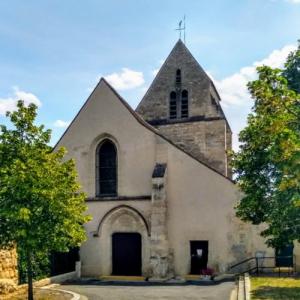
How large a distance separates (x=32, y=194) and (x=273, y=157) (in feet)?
24.2

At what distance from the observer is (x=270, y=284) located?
52.8 ft

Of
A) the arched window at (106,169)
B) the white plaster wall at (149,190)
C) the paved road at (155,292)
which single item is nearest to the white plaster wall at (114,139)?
the white plaster wall at (149,190)

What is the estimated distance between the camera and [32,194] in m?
12.7

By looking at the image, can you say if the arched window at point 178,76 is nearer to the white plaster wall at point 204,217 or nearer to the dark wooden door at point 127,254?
the white plaster wall at point 204,217

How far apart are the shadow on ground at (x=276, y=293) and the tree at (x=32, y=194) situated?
20.7ft

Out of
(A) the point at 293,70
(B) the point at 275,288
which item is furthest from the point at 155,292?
(A) the point at 293,70

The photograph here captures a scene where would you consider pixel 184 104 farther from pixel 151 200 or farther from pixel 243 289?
Answer: pixel 243 289

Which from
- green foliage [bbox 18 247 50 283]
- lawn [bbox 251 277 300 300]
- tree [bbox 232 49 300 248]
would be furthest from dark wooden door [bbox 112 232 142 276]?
tree [bbox 232 49 300 248]

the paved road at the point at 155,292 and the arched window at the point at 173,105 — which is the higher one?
the arched window at the point at 173,105

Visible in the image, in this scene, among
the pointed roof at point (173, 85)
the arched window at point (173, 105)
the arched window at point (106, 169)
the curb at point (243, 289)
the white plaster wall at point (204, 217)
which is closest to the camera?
the curb at point (243, 289)

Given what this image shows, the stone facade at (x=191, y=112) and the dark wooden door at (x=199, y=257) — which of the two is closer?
the dark wooden door at (x=199, y=257)

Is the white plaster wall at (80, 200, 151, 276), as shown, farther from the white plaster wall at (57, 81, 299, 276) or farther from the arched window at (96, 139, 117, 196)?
the arched window at (96, 139, 117, 196)

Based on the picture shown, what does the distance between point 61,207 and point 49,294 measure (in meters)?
4.17

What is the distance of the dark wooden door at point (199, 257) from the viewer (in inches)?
829
